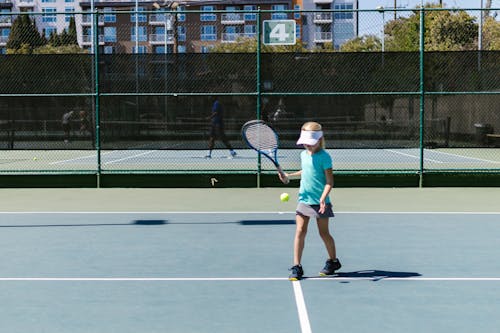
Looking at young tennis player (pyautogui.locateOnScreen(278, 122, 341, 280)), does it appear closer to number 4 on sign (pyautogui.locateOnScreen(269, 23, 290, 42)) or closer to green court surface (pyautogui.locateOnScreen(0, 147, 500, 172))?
number 4 on sign (pyautogui.locateOnScreen(269, 23, 290, 42))

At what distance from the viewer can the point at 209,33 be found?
8256 centimetres

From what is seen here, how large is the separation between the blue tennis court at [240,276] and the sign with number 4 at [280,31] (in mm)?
4390

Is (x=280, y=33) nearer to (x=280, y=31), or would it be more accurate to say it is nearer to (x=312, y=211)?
(x=280, y=31)

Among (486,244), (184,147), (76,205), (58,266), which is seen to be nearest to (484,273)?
(486,244)

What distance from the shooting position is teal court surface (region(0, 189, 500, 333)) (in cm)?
546

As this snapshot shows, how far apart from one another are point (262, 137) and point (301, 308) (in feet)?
7.21

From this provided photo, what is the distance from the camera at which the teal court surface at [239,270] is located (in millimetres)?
5465

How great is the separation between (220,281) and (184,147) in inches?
379

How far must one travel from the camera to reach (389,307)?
19.0 feet

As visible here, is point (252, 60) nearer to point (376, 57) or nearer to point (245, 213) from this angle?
point (376, 57)

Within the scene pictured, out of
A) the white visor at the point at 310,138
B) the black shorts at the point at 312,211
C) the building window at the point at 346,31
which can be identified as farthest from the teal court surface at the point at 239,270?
the building window at the point at 346,31

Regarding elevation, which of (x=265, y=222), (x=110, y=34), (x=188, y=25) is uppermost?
(x=110, y=34)

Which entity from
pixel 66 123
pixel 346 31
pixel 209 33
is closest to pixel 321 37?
pixel 209 33

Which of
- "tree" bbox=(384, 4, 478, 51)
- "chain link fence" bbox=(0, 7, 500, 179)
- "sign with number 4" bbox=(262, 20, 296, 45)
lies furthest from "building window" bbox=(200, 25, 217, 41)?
"sign with number 4" bbox=(262, 20, 296, 45)
